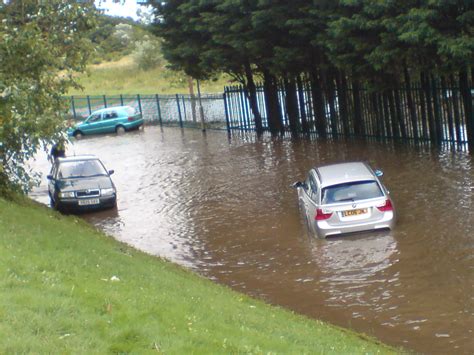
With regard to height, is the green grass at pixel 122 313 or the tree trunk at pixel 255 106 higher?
the tree trunk at pixel 255 106

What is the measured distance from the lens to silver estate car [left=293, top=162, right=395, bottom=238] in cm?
1577

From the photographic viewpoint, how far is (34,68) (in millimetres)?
16969

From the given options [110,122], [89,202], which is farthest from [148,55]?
[89,202]

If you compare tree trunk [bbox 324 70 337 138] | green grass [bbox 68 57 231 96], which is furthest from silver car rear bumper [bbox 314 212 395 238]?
green grass [bbox 68 57 231 96]

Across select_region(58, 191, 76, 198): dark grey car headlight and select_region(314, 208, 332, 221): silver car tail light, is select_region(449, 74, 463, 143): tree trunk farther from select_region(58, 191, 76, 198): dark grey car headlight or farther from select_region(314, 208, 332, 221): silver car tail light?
select_region(58, 191, 76, 198): dark grey car headlight

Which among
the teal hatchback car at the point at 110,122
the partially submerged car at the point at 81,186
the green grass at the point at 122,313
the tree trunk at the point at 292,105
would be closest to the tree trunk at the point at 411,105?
the tree trunk at the point at 292,105

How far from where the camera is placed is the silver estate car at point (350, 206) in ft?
51.7

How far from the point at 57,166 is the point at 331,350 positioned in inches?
646

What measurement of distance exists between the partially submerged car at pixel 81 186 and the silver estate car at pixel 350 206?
7909 mm

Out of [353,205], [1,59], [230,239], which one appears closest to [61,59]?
[1,59]

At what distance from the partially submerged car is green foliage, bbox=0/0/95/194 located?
3441 mm

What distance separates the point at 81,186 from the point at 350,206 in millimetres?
9290

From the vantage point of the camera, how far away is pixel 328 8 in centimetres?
2545

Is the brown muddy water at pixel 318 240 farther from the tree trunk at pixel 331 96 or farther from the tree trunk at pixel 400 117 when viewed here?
the tree trunk at pixel 331 96
